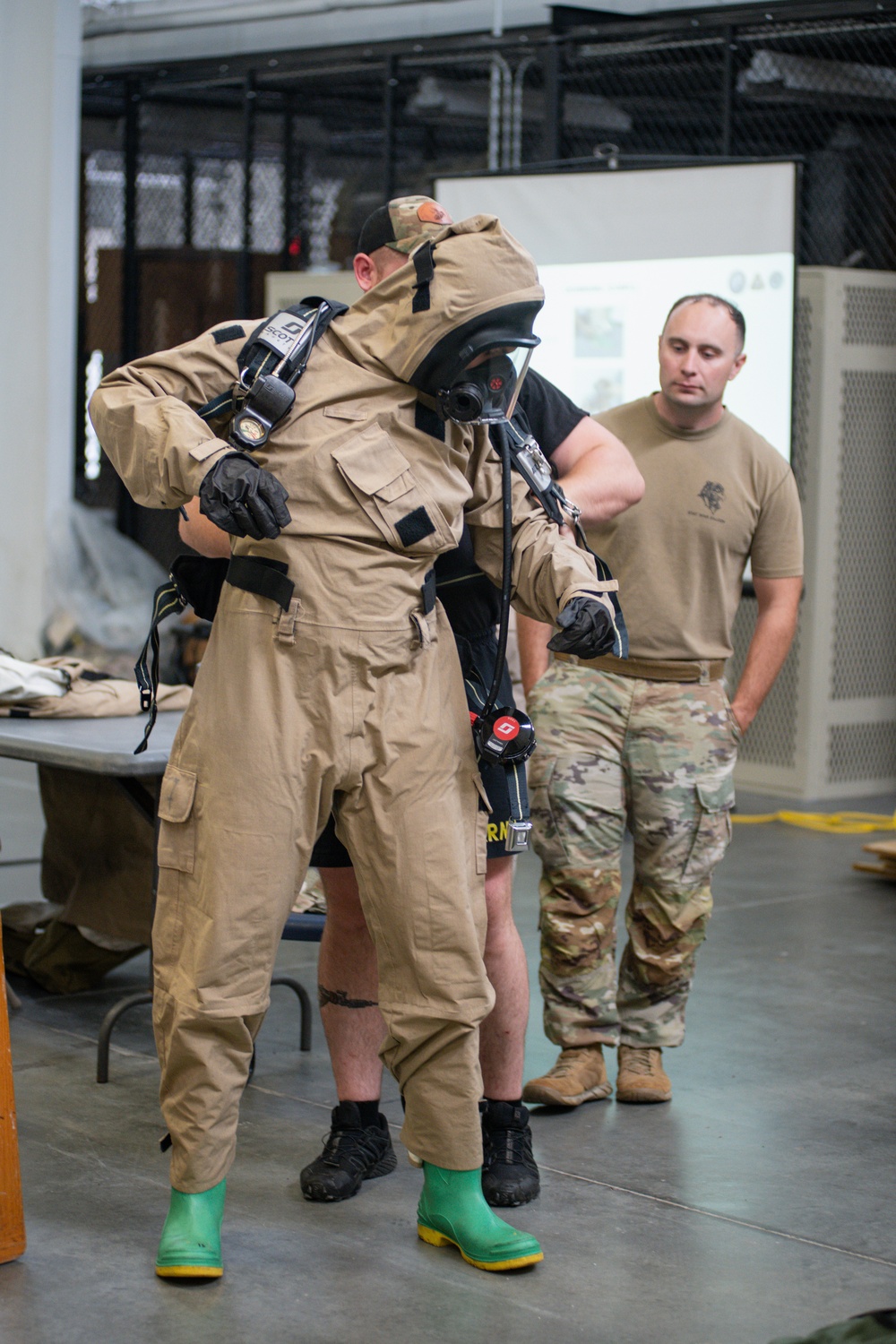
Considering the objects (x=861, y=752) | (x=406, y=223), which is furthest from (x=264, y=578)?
(x=861, y=752)

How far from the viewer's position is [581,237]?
7.21 meters

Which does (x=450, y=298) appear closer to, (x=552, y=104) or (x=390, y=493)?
(x=390, y=493)

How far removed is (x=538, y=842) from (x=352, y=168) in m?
10.5

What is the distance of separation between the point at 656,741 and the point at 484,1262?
1.19 m

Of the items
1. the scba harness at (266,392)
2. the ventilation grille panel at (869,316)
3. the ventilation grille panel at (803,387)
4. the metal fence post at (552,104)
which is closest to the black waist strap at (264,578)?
the scba harness at (266,392)

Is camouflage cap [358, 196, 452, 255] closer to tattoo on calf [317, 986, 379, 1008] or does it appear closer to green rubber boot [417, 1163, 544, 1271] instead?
tattoo on calf [317, 986, 379, 1008]

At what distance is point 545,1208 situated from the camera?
298cm

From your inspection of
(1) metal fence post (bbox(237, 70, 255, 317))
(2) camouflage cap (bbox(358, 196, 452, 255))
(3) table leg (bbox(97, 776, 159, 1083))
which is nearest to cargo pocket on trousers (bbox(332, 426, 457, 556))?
(2) camouflage cap (bbox(358, 196, 452, 255))

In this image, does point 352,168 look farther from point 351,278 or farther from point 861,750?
point 861,750

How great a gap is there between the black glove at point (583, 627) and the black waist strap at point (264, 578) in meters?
0.42

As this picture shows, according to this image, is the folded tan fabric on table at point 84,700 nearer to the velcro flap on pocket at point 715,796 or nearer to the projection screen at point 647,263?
the velcro flap on pocket at point 715,796

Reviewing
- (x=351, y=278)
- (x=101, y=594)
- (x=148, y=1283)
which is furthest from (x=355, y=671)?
(x=101, y=594)

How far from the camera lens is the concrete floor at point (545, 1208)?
8.32 feet

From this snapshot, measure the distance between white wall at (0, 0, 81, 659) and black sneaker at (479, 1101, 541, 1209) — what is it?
260 inches
